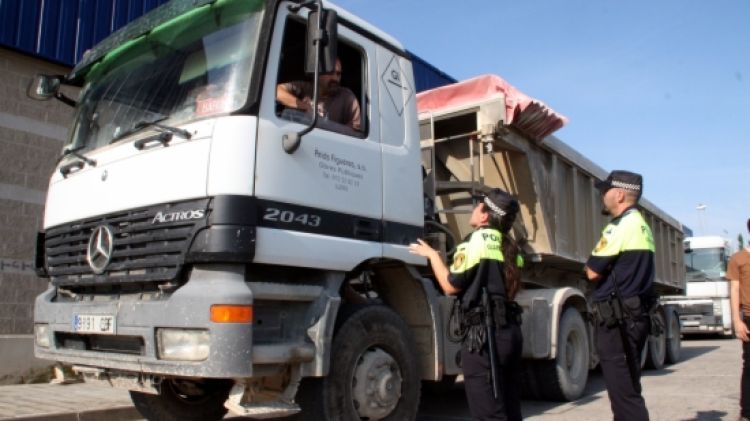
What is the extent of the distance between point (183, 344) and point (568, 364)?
4669mm

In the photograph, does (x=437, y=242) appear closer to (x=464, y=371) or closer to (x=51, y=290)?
(x=464, y=371)

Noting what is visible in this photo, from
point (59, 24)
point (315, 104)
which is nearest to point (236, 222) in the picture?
point (315, 104)

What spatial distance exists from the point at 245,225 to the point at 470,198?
3409 mm

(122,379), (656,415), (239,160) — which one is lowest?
(656,415)

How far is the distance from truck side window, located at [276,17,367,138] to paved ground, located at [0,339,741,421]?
9.97 ft

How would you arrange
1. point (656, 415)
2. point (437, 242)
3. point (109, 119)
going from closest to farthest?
point (109, 119)
point (437, 242)
point (656, 415)

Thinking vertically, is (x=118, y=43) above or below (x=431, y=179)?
above

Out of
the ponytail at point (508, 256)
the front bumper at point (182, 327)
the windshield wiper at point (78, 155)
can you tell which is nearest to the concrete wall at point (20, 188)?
the windshield wiper at point (78, 155)

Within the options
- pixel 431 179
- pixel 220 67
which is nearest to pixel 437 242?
pixel 431 179

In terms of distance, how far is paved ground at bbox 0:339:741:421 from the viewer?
5.48 metres

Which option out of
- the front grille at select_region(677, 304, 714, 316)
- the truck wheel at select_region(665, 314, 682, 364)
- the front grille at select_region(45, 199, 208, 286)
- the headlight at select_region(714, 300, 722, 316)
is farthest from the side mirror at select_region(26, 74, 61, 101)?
the headlight at select_region(714, 300, 722, 316)

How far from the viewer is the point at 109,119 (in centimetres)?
445

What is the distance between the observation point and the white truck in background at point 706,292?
17.2 meters

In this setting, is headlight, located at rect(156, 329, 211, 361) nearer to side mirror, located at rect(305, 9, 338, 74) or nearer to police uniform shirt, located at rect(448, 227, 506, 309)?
police uniform shirt, located at rect(448, 227, 506, 309)
